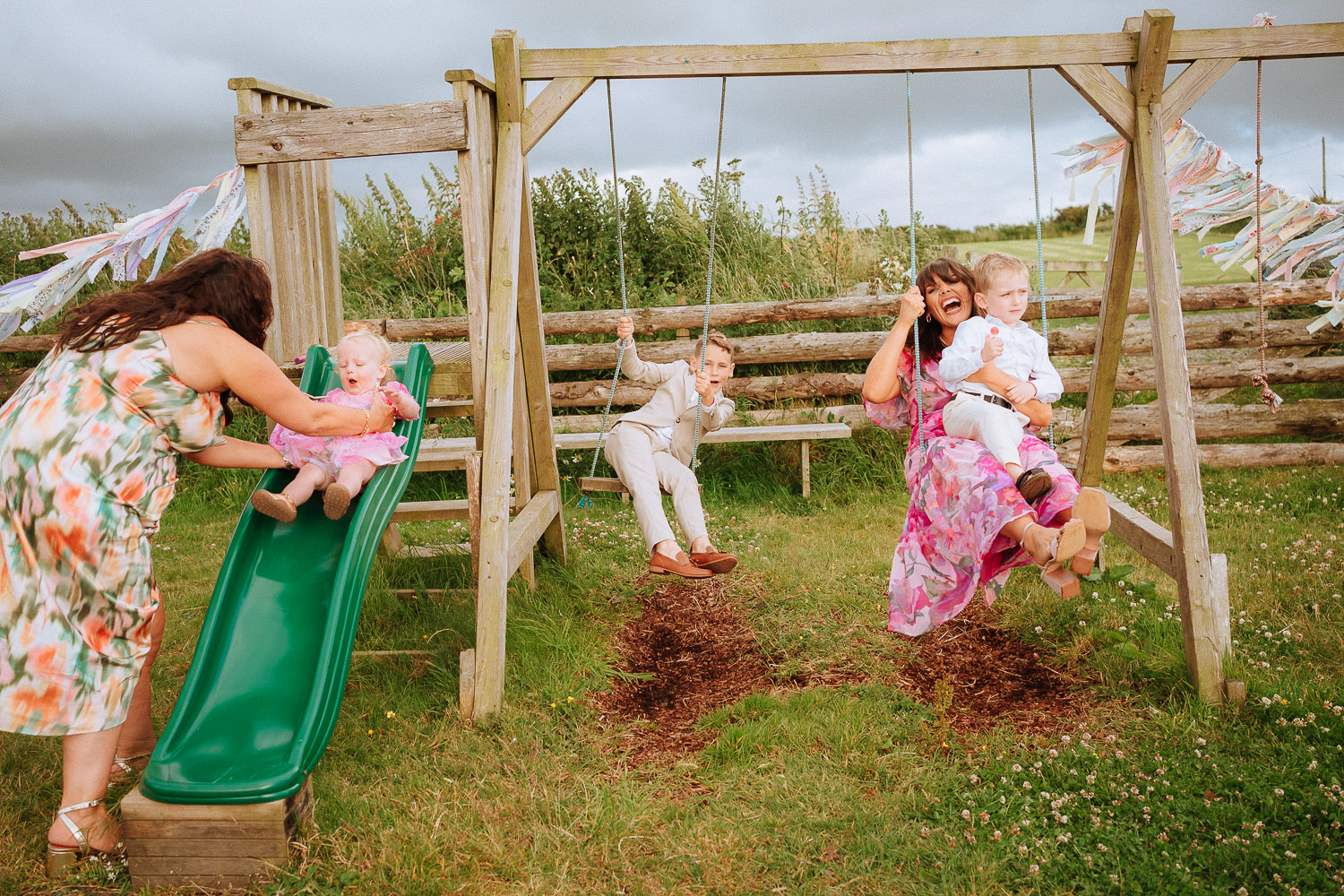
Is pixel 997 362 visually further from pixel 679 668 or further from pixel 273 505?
pixel 273 505

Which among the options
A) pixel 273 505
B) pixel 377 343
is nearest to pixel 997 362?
pixel 377 343

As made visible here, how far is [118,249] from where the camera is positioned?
4.18 meters

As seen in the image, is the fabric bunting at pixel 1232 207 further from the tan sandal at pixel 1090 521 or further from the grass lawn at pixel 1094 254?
the grass lawn at pixel 1094 254

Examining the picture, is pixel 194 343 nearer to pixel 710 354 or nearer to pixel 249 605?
pixel 249 605

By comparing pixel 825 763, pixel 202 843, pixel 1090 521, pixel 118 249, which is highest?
pixel 118 249

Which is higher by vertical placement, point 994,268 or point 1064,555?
point 994,268

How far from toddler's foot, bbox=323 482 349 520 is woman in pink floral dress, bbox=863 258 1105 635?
2.08 m

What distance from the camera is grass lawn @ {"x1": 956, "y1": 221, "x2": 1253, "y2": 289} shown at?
59.5ft

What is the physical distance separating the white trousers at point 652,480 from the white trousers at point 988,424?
4.19ft

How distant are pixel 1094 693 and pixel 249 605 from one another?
3270 millimetres

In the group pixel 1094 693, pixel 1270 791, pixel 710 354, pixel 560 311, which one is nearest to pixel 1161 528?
pixel 1094 693

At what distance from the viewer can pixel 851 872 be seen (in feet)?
8.80

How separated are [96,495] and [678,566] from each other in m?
2.26

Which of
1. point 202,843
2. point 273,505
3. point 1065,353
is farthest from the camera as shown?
point 1065,353
